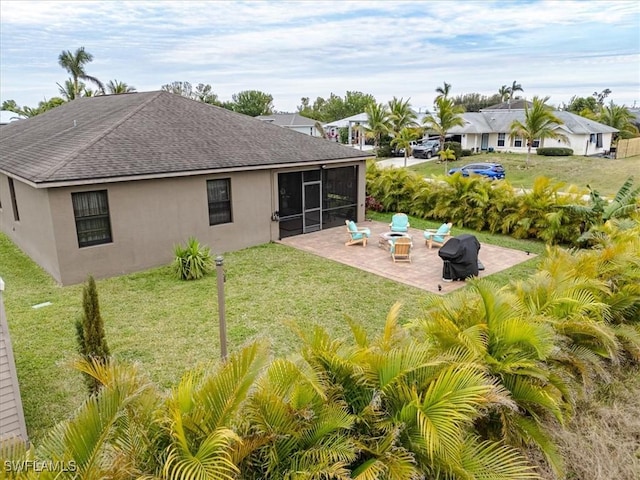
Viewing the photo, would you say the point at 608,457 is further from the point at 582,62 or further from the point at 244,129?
the point at 582,62

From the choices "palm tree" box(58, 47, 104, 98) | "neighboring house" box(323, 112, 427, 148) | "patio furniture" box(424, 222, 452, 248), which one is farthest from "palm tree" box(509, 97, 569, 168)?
"palm tree" box(58, 47, 104, 98)

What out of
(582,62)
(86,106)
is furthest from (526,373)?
(582,62)

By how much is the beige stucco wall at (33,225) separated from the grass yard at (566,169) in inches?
1058

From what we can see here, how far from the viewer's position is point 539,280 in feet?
22.0

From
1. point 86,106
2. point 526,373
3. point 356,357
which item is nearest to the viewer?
point 356,357

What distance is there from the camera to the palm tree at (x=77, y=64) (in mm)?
45125

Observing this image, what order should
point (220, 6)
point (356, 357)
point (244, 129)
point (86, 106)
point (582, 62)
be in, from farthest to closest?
point (582, 62), point (86, 106), point (220, 6), point (244, 129), point (356, 357)

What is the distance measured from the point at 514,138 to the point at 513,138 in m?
0.33

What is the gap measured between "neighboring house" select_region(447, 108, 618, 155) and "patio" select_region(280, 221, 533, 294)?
3030 cm

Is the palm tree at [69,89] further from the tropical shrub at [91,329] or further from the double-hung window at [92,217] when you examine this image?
the tropical shrub at [91,329]

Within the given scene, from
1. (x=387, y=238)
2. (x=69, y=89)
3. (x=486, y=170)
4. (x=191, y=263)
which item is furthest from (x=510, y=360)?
(x=69, y=89)

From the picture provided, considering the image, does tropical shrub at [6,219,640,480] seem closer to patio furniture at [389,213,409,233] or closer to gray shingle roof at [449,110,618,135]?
patio furniture at [389,213,409,233]

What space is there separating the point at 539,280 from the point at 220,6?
18.4m

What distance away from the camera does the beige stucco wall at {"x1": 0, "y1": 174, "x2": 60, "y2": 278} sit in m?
11.3
